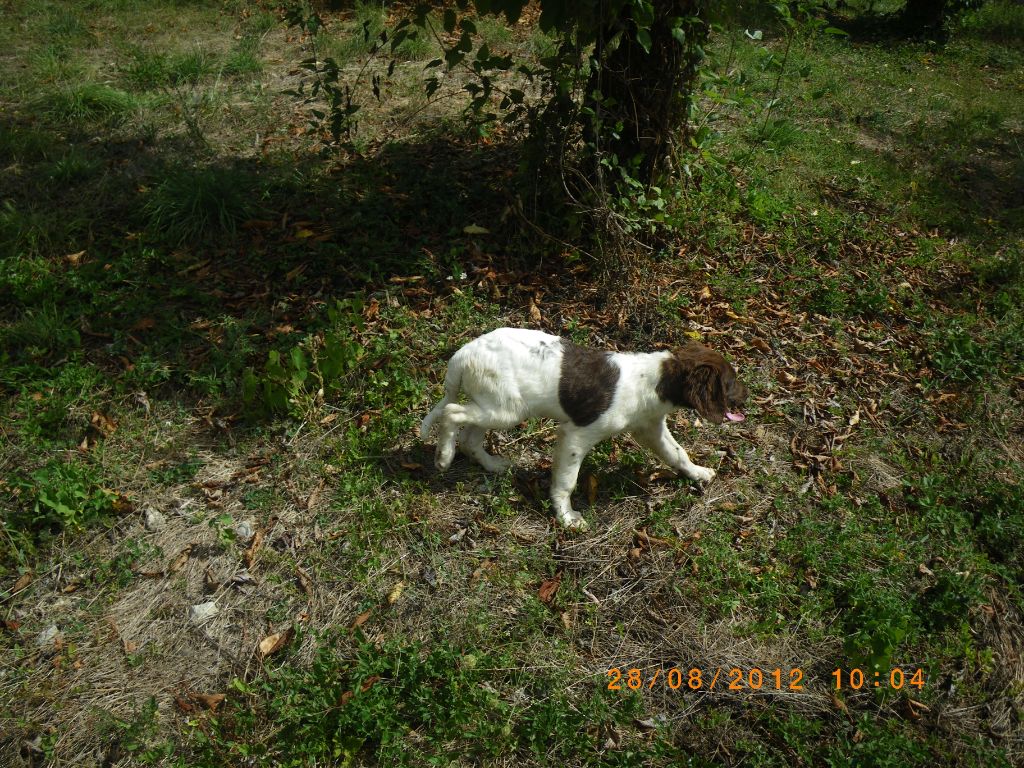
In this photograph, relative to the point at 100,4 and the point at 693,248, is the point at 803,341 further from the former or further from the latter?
the point at 100,4

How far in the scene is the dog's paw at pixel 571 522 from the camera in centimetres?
380

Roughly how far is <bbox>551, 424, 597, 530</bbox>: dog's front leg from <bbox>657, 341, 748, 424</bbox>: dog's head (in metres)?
0.54

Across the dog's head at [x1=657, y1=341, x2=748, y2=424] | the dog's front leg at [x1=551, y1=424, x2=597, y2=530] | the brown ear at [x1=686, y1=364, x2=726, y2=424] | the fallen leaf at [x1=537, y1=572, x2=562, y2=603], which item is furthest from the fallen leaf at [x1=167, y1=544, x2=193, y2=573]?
the brown ear at [x1=686, y1=364, x2=726, y2=424]

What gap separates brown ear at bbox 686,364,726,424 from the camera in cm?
366

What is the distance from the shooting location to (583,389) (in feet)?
11.9

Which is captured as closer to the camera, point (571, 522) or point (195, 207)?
point (571, 522)

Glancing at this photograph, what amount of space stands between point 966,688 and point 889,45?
10.9 m

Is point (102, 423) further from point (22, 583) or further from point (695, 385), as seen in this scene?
point (695, 385)

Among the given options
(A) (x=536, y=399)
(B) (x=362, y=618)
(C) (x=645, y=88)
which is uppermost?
(C) (x=645, y=88)

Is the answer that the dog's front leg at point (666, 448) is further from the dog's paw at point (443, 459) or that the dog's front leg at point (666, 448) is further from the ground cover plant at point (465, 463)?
the dog's paw at point (443, 459)

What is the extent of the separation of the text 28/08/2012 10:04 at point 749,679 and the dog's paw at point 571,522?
0.82 meters

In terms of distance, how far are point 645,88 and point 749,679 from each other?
14.2ft

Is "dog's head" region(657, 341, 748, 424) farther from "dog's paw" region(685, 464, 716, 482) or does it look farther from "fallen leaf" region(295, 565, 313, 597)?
"fallen leaf" region(295, 565, 313, 597)
